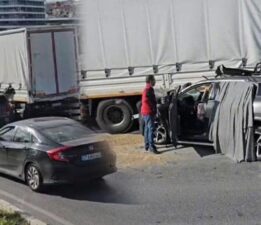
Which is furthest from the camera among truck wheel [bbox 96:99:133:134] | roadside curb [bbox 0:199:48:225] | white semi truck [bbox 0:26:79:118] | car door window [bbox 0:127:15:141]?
white semi truck [bbox 0:26:79:118]

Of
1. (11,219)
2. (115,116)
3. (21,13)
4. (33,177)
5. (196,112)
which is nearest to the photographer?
(11,219)

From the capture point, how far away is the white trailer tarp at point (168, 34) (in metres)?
14.3

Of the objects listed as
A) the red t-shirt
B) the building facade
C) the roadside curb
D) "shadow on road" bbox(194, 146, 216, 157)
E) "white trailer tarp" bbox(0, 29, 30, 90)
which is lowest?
"shadow on road" bbox(194, 146, 216, 157)

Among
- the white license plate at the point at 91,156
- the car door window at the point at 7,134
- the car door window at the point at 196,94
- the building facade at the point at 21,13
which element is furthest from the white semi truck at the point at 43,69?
the building facade at the point at 21,13

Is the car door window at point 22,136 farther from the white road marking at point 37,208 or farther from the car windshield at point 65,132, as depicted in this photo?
the white road marking at point 37,208

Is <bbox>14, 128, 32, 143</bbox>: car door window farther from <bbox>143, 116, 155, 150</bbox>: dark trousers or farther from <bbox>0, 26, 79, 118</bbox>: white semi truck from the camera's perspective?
<bbox>0, 26, 79, 118</bbox>: white semi truck

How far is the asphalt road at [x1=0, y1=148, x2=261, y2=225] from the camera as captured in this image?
795 cm

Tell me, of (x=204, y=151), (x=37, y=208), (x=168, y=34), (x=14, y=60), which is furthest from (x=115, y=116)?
(x=37, y=208)

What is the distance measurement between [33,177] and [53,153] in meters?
0.78

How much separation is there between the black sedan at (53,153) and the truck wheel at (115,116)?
5.36 metres

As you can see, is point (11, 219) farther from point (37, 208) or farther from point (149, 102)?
point (149, 102)

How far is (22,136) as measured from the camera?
35.0 feet

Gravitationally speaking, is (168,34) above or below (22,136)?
above

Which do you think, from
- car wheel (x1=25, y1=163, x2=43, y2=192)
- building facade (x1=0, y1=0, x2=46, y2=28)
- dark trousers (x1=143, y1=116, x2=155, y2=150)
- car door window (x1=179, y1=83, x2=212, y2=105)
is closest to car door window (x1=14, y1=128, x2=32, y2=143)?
car wheel (x1=25, y1=163, x2=43, y2=192)
